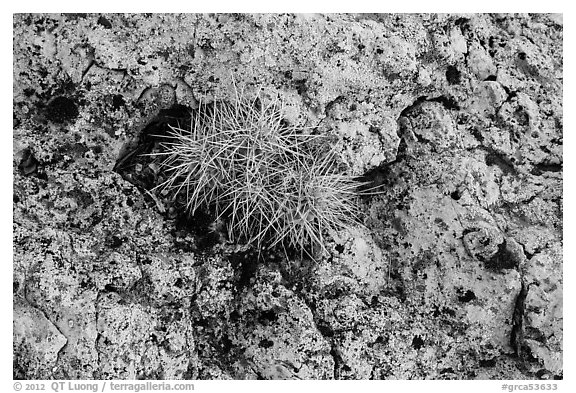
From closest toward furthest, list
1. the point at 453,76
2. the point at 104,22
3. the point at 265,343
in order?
1. the point at 265,343
2. the point at 104,22
3. the point at 453,76

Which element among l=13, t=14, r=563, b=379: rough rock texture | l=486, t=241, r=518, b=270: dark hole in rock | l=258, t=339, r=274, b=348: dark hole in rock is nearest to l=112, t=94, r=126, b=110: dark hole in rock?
l=13, t=14, r=563, b=379: rough rock texture

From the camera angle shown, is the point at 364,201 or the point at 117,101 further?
the point at 364,201

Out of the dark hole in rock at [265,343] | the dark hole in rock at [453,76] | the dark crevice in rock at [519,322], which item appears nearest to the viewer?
the dark hole in rock at [265,343]

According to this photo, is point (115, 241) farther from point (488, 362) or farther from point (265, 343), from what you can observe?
point (488, 362)

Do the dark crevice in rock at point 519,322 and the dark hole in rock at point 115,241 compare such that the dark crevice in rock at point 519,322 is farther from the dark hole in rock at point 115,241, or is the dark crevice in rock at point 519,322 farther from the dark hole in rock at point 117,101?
the dark hole in rock at point 117,101

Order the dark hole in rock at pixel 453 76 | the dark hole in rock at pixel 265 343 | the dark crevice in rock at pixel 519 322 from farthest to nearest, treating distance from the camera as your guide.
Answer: the dark hole in rock at pixel 453 76 < the dark crevice in rock at pixel 519 322 < the dark hole in rock at pixel 265 343

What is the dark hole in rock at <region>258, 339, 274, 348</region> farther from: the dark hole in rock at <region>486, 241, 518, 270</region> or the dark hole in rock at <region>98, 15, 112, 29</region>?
the dark hole in rock at <region>98, 15, 112, 29</region>

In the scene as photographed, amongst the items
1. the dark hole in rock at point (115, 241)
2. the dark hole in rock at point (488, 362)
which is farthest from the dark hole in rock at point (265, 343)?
the dark hole in rock at point (488, 362)

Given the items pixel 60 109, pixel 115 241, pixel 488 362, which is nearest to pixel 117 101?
pixel 60 109
